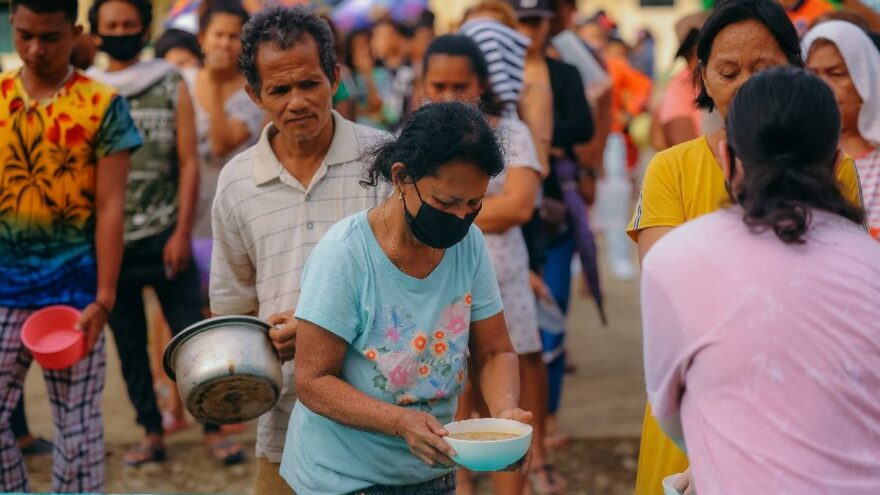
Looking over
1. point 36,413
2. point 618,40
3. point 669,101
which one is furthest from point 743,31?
point 618,40

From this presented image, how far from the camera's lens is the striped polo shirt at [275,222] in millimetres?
3516

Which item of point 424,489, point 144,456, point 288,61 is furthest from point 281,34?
point 144,456

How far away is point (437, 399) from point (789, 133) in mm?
1167

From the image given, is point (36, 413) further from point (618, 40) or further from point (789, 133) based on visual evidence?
point (618, 40)

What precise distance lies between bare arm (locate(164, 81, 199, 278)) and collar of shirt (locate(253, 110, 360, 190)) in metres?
2.16

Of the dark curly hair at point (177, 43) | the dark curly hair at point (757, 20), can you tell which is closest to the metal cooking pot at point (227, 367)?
the dark curly hair at point (757, 20)

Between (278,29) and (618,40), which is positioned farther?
(618,40)

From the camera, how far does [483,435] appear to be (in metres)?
2.72

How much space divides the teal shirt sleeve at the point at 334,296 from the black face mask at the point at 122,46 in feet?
11.1

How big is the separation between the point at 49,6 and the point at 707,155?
8.28 feet

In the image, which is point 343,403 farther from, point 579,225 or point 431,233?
point 579,225

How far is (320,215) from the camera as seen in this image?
3537 millimetres

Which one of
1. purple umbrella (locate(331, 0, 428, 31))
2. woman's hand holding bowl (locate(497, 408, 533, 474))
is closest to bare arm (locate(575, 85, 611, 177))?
woman's hand holding bowl (locate(497, 408, 533, 474))

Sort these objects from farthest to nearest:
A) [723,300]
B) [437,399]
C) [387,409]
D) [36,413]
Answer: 1. [36,413]
2. [437,399]
3. [387,409]
4. [723,300]
